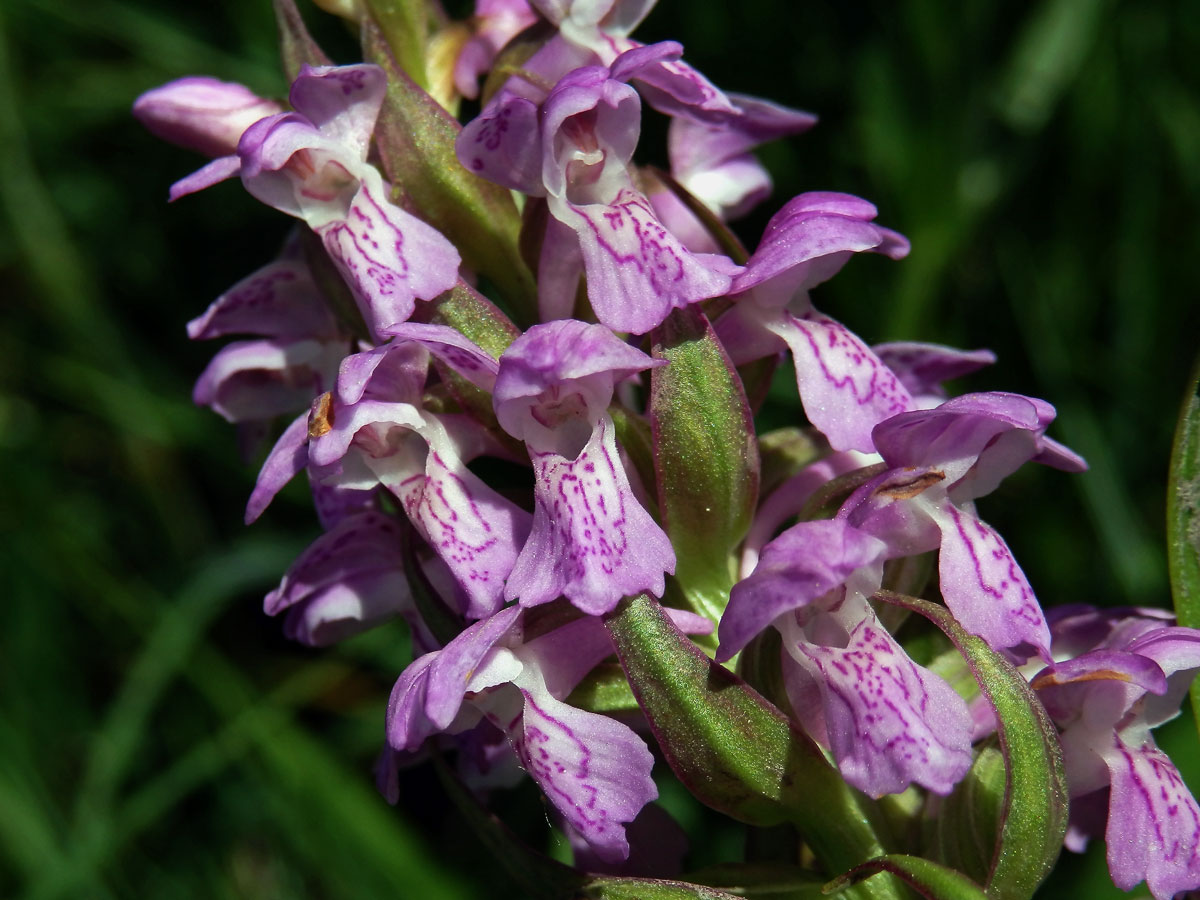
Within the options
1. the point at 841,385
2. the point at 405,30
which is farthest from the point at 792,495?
the point at 405,30

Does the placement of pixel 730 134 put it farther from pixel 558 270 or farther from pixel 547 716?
pixel 547 716

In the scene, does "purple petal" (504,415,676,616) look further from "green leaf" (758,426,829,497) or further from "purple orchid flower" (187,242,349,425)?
"purple orchid flower" (187,242,349,425)

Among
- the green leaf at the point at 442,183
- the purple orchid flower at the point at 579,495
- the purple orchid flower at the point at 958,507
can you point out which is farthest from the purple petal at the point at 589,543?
the green leaf at the point at 442,183

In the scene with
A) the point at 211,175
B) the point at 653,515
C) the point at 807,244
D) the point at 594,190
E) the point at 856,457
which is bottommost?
the point at 856,457

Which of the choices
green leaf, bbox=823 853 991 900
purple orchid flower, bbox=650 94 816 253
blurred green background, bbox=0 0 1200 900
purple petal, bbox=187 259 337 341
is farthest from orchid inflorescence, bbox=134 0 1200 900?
blurred green background, bbox=0 0 1200 900

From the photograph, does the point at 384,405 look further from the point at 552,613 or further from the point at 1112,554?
the point at 1112,554

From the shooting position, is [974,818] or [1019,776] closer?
[1019,776]

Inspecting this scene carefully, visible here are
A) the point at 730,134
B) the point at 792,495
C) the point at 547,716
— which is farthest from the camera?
the point at 730,134

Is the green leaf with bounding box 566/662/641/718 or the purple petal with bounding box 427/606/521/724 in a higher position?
the purple petal with bounding box 427/606/521/724
